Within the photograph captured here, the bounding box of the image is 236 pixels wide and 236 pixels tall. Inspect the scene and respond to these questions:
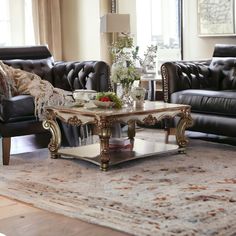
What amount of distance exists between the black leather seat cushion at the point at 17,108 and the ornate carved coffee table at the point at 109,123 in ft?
0.57

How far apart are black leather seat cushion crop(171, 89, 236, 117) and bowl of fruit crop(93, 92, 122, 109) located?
89 cm

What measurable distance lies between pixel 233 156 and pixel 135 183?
1.10 meters

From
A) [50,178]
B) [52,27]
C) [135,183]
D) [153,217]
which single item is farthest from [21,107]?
[52,27]

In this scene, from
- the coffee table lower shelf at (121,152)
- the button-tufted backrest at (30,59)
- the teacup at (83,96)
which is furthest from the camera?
the button-tufted backrest at (30,59)

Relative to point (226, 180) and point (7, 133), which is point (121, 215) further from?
point (7, 133)

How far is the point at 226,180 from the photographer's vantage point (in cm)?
366

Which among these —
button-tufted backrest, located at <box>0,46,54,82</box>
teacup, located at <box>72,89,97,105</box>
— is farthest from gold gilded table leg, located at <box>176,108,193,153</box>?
button-tufted backrest, located at <box>0,46,54,82</box>

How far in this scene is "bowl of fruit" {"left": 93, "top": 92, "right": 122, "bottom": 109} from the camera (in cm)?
424

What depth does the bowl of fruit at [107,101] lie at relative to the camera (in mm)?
4238

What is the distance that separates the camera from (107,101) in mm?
4242

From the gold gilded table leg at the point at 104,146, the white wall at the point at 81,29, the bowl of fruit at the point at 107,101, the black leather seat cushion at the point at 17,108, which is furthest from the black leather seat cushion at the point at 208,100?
the white wall at the point at 81,29

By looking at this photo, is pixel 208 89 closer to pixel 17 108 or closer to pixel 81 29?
pixel 17 108

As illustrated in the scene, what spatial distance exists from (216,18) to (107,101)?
2534 mm

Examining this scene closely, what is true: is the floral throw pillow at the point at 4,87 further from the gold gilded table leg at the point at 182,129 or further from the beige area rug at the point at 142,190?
the gold gilded table leg at the point at 182,129
